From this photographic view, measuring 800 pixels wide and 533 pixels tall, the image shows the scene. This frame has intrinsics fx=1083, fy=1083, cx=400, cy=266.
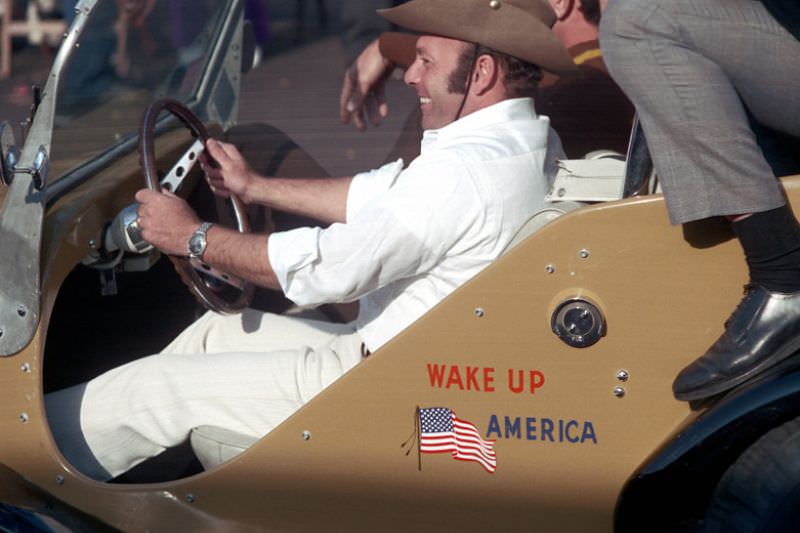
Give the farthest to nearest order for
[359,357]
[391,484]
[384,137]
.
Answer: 1. [384,137]
2. [359,357]
3. [391,484]

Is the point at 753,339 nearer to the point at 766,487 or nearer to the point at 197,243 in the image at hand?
the point at 766,487

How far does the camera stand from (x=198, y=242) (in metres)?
2.19

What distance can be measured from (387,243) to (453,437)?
38cm

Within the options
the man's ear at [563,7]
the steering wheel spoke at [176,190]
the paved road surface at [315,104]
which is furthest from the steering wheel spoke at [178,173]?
the man's ear at [563,7]

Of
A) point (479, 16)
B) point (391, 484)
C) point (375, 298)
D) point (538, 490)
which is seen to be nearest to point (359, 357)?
point (375, 298)

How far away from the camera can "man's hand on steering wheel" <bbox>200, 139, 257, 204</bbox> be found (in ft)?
8.81

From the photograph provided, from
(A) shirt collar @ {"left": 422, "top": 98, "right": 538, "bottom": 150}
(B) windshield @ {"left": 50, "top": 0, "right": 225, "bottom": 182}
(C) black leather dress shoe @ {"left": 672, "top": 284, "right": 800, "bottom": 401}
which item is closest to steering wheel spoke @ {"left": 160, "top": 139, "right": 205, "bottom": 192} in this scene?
(B) windshield @ {"left": 50, "top": 0, "right": 225, "bottom": 182}

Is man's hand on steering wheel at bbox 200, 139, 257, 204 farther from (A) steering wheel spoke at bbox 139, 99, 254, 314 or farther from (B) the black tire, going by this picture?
(B) the black tire

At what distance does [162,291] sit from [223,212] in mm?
283

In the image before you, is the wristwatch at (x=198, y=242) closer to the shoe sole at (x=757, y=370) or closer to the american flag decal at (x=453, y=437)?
the american flag decal at (x=453, y=437)

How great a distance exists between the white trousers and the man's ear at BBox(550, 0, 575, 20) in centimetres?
118

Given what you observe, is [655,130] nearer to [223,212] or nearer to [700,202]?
[700,202]

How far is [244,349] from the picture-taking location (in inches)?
104

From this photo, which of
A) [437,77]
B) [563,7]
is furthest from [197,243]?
[563,7]
